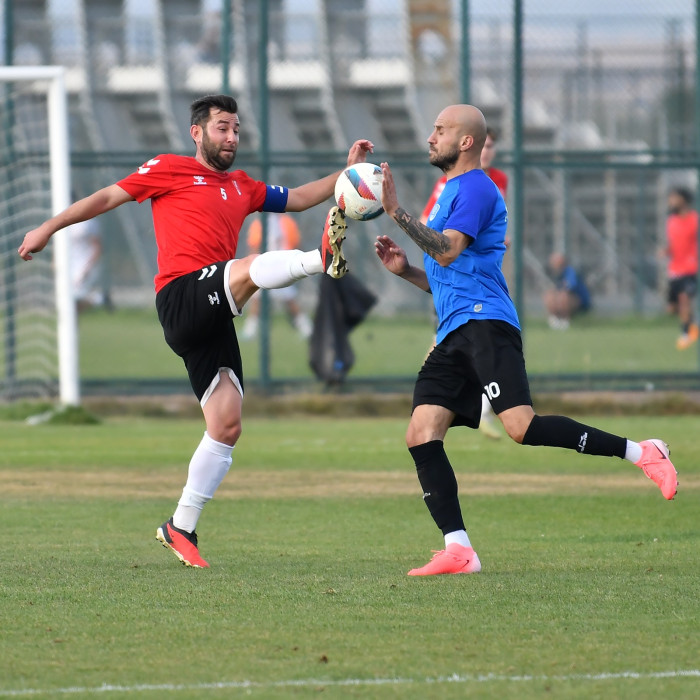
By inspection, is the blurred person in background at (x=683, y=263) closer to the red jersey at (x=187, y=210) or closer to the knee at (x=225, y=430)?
the red jersey at (x=187, y=210)

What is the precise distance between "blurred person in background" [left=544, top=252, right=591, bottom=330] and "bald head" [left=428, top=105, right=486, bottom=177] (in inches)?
654

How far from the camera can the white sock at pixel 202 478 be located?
6.73m

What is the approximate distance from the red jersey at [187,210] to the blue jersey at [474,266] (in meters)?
1.02

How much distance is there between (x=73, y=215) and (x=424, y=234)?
1692 millimetres

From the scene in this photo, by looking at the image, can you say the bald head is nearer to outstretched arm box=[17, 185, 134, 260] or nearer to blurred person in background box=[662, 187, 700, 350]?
outstretched arm box=[17, 185, 134, 260]

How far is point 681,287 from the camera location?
21125 mm

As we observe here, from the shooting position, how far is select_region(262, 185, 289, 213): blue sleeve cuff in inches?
283

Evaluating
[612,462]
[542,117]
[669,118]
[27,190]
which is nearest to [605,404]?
[612,462]

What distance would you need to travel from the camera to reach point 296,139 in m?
19.6

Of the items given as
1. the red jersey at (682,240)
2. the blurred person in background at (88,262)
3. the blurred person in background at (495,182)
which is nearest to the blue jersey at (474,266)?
the blurred person in background at (495,182)

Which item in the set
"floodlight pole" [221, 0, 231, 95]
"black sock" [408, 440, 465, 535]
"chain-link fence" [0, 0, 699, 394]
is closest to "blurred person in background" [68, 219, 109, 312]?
"chain-link fence" [0, 0, 699, 394]

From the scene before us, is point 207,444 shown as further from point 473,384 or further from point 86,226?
point 86,226

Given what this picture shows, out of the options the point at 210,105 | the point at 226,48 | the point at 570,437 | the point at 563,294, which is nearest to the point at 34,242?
the point at 210,105

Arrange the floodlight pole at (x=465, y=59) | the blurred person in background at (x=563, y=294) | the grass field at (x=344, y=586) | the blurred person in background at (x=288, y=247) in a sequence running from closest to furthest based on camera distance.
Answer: the grass field at (x=344, y=586), the floodlight pole at (x=465, y=59), the blurred person in background at (x=288, y=247), the blurred person in background at (x=563, y=294)
